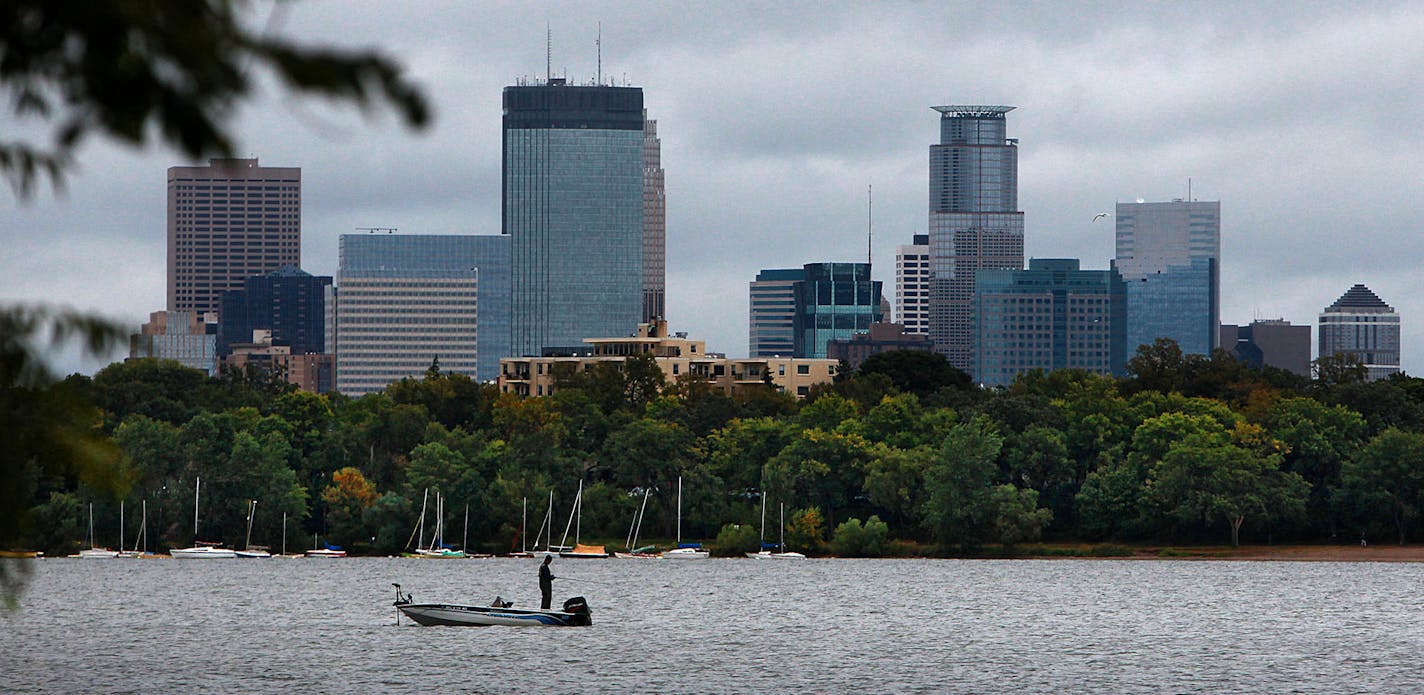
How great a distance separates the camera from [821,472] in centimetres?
15712

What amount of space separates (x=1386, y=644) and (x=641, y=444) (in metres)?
84.3

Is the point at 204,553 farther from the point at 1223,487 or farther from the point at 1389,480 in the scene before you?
the point at 1389,480

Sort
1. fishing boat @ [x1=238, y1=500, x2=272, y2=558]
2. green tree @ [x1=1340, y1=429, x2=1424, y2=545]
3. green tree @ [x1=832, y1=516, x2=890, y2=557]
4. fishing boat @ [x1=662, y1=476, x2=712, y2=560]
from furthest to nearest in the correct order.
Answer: fishing boat @ [x1=238, y1=500, x2=272, y2=558]
fishing boat @ [x1=662, y1=476, x2=712, y2=560]
green tree @ [x1=832, y1=516, x2=890, y2=557]
green tree @ [x1=1340, y1=429, x2=1424, y2=545]

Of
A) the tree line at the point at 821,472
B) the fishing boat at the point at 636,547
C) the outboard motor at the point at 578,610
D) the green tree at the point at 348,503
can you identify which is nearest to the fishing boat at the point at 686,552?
the fishing boat at the point at 636,547

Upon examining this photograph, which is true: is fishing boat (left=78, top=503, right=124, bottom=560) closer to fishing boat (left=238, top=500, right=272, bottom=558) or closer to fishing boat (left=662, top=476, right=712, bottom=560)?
fishing boat (left=238, top=500, right=272, bottom=558)


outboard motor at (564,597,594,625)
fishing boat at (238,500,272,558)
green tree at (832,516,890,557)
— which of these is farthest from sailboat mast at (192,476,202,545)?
outboard motor at (564,597,594,625)

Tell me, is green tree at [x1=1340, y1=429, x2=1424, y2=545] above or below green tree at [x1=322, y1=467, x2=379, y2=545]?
above

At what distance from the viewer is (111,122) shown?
996 cm

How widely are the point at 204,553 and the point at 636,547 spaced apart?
30714mm

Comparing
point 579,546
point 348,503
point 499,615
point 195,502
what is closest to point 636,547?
point 579,546

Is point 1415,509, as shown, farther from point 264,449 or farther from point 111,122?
point 111,122

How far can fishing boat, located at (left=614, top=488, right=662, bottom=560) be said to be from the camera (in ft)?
516

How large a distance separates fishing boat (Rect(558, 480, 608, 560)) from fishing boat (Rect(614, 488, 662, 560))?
1440 millimetres

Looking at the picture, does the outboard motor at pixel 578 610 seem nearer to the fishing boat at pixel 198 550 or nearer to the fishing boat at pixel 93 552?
the fishing boat at pixel 198 550
